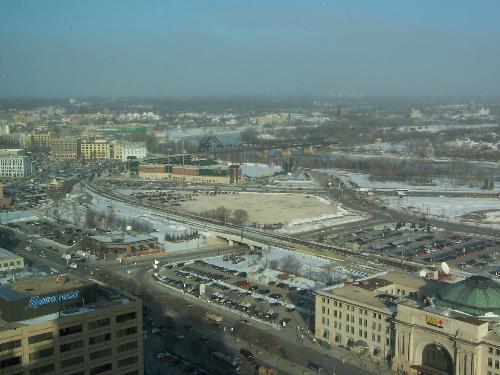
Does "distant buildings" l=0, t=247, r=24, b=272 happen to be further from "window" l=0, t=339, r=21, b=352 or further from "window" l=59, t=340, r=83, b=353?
"window" l=0, t=339, r=21, b=352

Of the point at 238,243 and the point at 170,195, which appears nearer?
the point at 238,243

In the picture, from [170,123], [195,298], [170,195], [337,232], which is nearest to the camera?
[195,298]

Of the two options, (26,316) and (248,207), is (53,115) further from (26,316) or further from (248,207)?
(26,316)

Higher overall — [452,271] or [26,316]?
[26,316]

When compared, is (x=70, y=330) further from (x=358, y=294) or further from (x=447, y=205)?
(x=447, y=205)

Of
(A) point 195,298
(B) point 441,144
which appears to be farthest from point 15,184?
(B) point 441,144

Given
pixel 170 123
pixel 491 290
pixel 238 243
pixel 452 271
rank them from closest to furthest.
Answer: pixel 491 290, pixel 452 271, pixel 238 243, pixel 170 123

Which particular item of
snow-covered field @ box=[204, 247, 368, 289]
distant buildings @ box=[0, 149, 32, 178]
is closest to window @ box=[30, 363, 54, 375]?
snow-covered field @ box=[204, 247, 368, 289]
